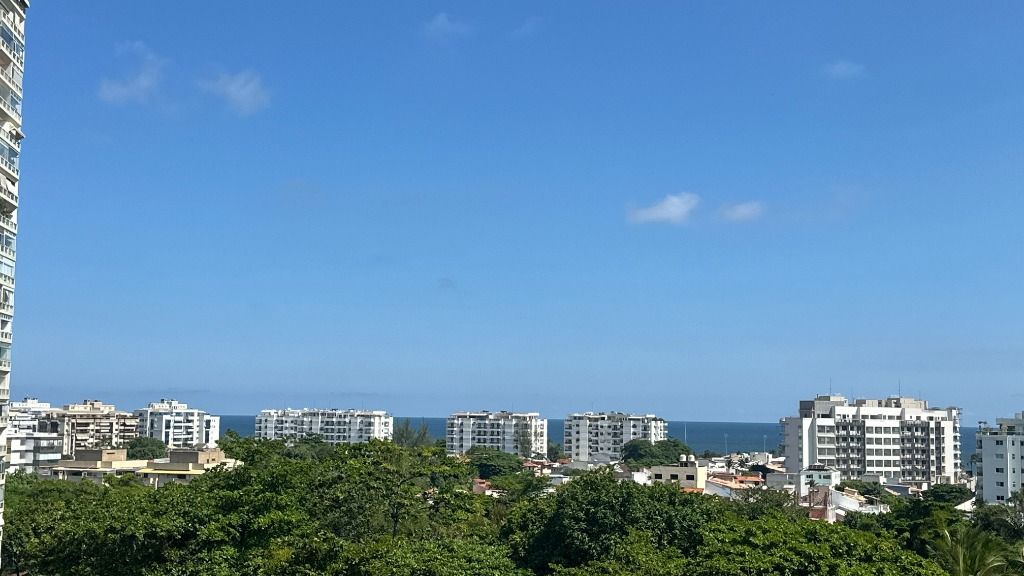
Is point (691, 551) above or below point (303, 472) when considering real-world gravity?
below

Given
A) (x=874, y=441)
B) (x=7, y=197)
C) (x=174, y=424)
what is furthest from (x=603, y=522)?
(x=174, y=424)

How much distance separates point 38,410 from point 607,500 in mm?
124895

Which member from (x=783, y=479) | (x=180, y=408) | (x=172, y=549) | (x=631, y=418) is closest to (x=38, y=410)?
(x=180, y=408)

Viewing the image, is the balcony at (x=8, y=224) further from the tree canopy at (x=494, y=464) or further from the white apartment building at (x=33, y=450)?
the tree canopy at (x=494, y=464)

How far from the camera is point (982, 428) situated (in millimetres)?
81625

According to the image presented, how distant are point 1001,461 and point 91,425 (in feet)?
344

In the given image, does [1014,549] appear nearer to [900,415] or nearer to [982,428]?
[982,428]

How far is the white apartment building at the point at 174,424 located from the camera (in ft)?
488

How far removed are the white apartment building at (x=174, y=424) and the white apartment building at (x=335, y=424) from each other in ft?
32.9

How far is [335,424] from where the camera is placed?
159000 mm

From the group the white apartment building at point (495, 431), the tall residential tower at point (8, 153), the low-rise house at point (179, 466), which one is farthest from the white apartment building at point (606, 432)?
the tall residential tower at point (8, 153)

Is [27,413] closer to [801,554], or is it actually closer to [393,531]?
[393,531]

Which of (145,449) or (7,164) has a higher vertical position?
(7,164)

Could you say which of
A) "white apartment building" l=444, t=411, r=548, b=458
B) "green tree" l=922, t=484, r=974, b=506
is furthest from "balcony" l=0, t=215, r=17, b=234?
"white apartment building" l=444, t=411, r=548, b=458
